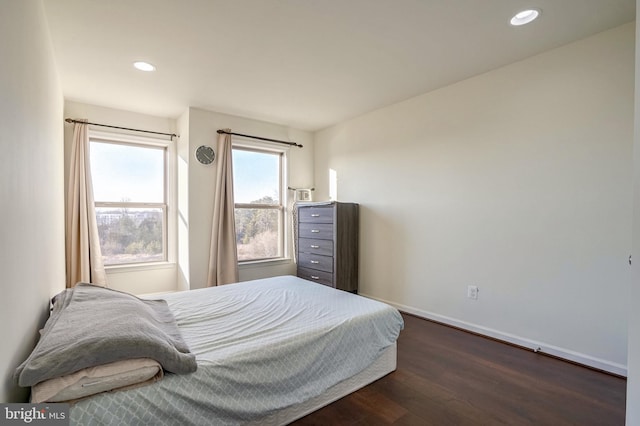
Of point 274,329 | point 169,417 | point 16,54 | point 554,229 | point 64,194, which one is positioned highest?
point 16,54

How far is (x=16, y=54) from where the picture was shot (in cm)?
127

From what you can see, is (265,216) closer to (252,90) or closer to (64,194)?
(252,90)

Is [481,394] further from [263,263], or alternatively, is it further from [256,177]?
[256,177]

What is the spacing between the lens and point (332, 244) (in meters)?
3.83

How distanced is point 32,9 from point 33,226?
1.15 m

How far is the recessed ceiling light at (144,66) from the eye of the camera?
2.61m

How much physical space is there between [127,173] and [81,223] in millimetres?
831

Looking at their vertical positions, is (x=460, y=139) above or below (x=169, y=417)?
above

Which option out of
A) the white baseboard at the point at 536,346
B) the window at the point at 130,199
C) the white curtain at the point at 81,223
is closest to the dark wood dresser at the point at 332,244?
the white baseboard at the point at 536,346

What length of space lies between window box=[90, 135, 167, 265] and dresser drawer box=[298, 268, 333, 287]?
6.24ft

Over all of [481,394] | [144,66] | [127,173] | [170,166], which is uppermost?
[144,66]

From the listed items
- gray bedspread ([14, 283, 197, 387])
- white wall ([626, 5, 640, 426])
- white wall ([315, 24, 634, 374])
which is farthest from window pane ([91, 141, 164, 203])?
white wall ([626, 5, 640, 426])

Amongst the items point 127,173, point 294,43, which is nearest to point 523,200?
point 294,43

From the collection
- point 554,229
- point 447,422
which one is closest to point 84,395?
point 447,422
